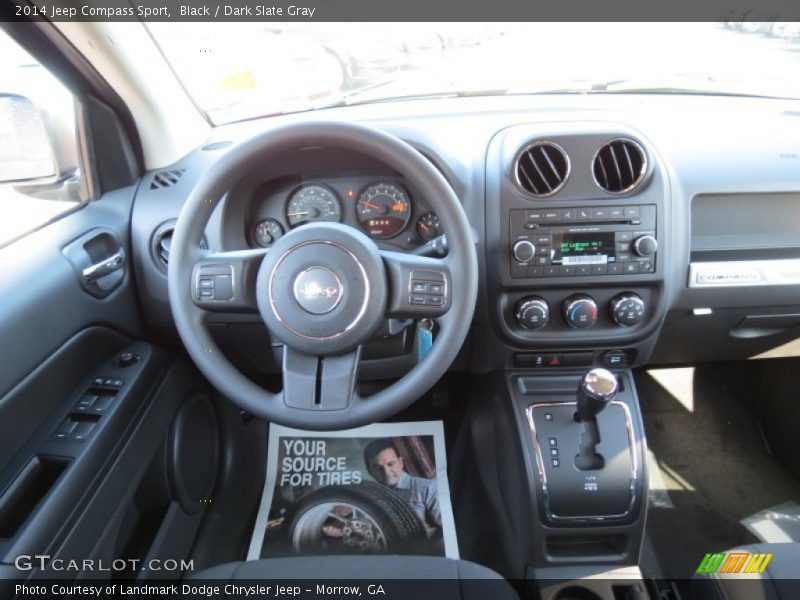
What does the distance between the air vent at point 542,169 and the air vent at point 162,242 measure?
35.7 inches

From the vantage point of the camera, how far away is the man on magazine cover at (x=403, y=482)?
176 cm

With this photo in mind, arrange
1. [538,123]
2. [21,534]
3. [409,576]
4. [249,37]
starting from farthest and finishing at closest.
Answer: [249,37] < [538,123] < [409,576] < [21,534]

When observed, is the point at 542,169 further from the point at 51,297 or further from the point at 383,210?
the point at 51,297

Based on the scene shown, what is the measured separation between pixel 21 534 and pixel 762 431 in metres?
2.36

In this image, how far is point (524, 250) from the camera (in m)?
1.43

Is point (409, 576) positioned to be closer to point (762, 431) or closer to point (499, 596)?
point (499, 596)

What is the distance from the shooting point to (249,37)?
1.60 m

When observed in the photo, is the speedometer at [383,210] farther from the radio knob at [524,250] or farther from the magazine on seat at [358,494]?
the magazine on seat at [358,494]

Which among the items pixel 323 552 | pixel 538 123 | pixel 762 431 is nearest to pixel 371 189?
pixel 538 123

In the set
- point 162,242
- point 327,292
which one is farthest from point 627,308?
point 162,242

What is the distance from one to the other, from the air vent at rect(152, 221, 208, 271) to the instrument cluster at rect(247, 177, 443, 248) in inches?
10.2

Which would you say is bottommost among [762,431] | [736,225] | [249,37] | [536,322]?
[762,431]

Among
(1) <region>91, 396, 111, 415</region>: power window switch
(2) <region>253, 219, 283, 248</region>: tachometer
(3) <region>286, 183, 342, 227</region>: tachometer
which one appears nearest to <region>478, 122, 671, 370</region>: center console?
(3) <region>286, 183, 342, 227</region>: tachometer

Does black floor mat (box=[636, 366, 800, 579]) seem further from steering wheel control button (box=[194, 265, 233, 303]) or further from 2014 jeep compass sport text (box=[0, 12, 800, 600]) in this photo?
steering wheel control button (box=[194, 265, 233, 303])
